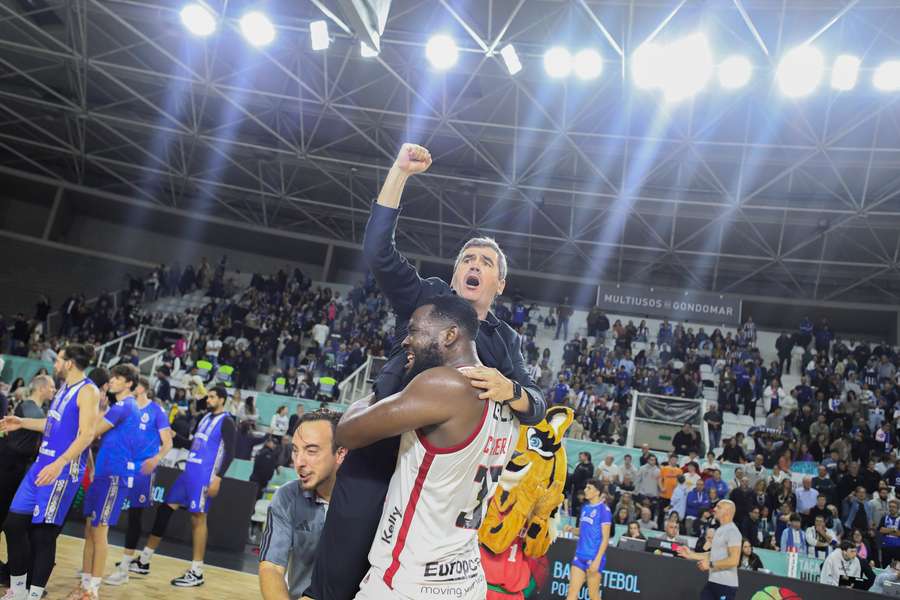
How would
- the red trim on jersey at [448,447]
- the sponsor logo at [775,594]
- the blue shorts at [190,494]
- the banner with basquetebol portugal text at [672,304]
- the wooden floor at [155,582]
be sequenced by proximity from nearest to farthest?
1. the red trim on jersey at [448,447]
2. the wooden floor at [155,582]
3. the blue shorts at [190,494]
4. the sponsor logo at [775,594]
5. the banner with basquetebol portugal text at [672,304]

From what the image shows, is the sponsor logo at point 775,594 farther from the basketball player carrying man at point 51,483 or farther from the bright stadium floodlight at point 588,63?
the bright stadium floodlight at point 588,63

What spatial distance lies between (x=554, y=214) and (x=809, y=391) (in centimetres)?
983

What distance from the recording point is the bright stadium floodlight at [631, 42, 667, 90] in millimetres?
15453

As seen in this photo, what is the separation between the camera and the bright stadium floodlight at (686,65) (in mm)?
14688

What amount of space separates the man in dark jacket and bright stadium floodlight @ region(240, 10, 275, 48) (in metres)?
14.3

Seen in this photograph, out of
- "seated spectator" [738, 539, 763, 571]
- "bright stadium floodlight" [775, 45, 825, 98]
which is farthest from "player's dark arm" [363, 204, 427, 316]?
"bright stadium floodlight" [775, 45, 825, 98]

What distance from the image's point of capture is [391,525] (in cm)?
247

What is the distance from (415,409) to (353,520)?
59cm

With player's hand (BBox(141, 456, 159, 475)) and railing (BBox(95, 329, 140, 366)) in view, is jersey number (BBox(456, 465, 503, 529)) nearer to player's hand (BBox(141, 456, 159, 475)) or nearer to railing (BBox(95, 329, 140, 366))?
player's hand (BBox(141, 456, 159, 475))

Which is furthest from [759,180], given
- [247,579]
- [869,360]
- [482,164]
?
[247,579]

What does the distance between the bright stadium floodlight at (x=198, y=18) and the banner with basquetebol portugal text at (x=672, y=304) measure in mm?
13822

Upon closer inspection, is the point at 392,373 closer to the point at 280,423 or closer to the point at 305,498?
the point at 305,498

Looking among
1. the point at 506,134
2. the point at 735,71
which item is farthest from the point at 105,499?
the point at 506,134

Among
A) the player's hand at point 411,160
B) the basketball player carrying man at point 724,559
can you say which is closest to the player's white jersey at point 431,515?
the player's hand at point 411,160
